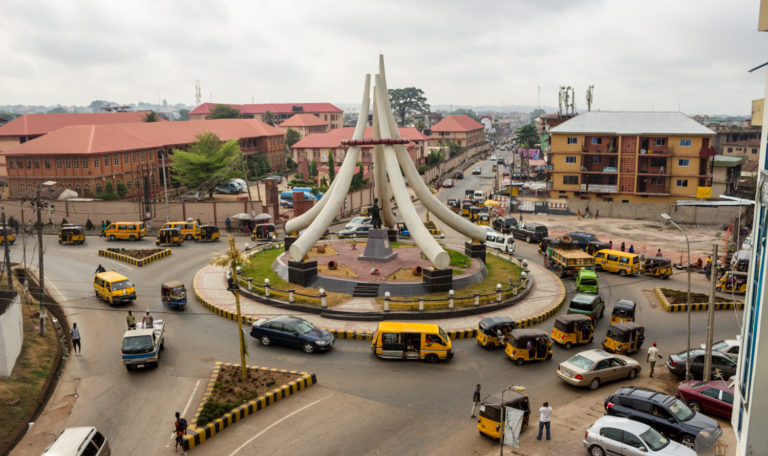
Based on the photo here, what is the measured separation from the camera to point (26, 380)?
21719 millimetres

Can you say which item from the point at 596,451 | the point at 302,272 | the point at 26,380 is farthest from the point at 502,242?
the point at 26,380

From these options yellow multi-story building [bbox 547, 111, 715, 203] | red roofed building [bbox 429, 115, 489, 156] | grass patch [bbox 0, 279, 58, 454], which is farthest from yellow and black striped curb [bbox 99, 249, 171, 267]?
red roofed building [bbox 429, 115, 489, 156]

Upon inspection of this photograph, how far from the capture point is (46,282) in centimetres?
3619

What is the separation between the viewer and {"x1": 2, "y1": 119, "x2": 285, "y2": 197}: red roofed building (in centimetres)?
6091

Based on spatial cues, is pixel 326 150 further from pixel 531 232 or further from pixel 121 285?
pixel 121 285

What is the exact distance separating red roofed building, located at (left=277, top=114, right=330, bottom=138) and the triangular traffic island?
9775 cm

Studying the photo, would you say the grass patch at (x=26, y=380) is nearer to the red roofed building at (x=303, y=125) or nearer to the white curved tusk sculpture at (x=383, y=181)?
the white curved tusk sculpture at (x=383, y=181)

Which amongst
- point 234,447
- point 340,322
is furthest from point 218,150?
point 234,447

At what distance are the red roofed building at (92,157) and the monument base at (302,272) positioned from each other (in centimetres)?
2747

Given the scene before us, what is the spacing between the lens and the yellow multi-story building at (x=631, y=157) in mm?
61625

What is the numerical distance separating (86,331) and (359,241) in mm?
20584

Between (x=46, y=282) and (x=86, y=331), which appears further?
(x=46, y=282)

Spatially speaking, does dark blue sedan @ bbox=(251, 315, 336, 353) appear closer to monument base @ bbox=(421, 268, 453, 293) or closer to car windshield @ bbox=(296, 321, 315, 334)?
car windshield @ bbox=(296, 321, 315, 334)

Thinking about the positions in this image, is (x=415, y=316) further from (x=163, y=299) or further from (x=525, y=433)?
(x=163, y=299)
